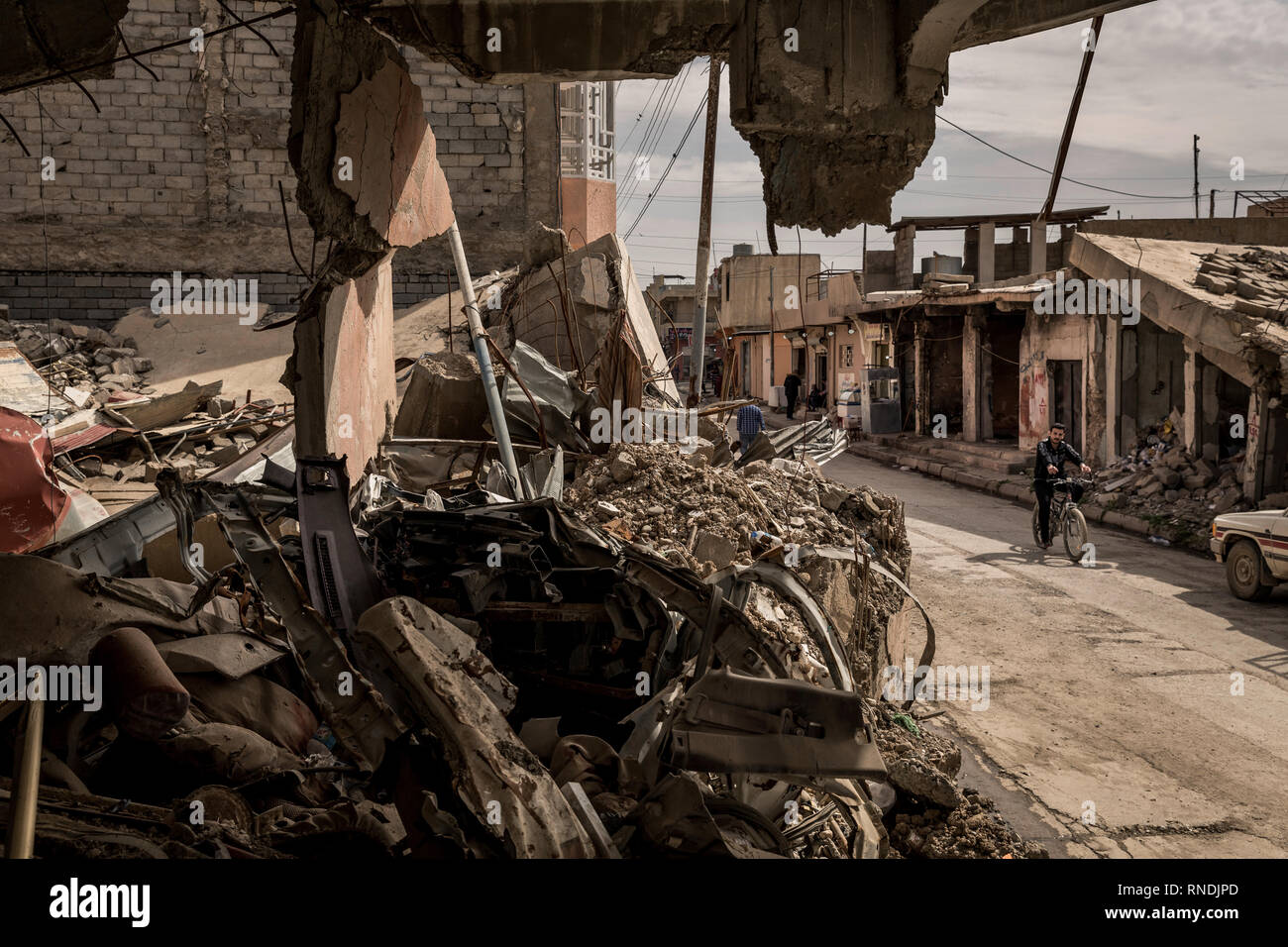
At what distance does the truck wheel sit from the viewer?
423 inches

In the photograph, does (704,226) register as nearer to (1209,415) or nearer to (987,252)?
(1209,415)

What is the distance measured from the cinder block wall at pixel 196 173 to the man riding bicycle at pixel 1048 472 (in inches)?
416

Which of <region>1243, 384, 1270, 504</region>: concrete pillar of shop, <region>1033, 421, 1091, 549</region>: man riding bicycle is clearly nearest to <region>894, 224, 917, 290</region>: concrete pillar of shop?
<region>1243, 384, 1270, 504</region>: concrete pillar of shop

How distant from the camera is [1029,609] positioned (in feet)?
35.6

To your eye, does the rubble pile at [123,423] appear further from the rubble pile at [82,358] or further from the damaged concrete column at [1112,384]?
the damaged concrete column at [1112,384]

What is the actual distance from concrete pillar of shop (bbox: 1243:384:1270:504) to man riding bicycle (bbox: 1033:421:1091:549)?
308cm

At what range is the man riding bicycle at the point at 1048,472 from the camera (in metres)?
13.4

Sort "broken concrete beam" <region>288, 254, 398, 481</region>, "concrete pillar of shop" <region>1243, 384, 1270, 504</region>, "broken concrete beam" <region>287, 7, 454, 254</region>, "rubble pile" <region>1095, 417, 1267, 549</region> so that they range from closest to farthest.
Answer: "broken concrete beam" <region>287, 7, 454, 254</region>, "broken concrete beam" <region>288, 254, 398, 481</region>, "concrete pillar of shop" <region>1243, 384, 1270, 504</region>, "rubble pile" <region>1095, 417, 1267, 549</region>

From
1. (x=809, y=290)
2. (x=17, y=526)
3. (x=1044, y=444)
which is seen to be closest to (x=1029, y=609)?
(x=1044, y=444)

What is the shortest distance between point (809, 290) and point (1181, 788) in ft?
120

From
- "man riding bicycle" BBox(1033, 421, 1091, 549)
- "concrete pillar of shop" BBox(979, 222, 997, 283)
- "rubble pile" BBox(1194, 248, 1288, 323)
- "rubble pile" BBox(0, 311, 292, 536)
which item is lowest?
"man riding bicycle" BBox(1033, 421, 1091, 549)

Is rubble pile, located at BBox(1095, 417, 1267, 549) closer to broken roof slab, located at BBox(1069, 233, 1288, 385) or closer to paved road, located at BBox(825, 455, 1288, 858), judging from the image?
paved road, located at BBox(825, 455, 1288, 858)
